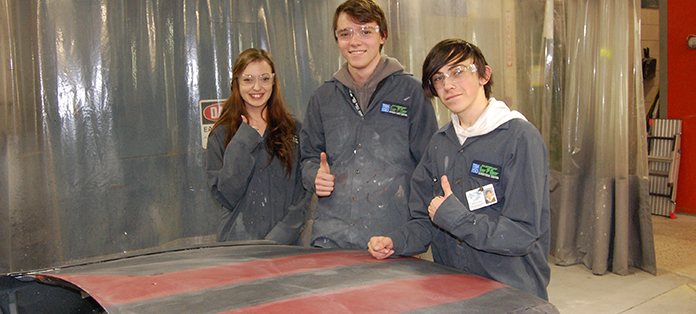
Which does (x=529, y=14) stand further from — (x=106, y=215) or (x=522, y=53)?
(x=106, y=215)

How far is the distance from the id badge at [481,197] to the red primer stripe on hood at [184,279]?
39 centimetres

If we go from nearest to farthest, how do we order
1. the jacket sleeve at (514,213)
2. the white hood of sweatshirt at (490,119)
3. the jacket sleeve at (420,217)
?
the jacket sleeve at (514,213), the white hood of sweatshirt at (490,119), the jacket sleeve at (420,217)

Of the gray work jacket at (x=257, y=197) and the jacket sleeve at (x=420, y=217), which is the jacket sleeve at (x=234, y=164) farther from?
the jacket sleeve at (x=420, y=217)

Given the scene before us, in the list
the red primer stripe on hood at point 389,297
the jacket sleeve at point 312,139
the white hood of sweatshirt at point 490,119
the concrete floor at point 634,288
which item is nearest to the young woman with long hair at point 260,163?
the jacket sleeve at point 312,139

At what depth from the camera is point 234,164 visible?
7.18 ft

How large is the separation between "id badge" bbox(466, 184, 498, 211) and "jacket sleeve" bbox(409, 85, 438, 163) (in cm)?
46

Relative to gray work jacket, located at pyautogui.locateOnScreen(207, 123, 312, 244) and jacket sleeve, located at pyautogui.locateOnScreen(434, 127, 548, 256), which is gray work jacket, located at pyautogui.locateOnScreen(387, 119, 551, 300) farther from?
gray work jacket, located at pyautogui.locateOnScreen(207, 123, 312, 244)

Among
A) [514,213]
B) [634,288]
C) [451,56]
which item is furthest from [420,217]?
[634,288]

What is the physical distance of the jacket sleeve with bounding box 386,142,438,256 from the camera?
1.67 meters

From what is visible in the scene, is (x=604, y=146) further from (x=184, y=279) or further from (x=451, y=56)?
(x=184, y=279)

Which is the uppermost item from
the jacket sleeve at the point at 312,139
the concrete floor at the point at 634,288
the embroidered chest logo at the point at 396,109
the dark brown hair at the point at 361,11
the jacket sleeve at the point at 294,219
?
the dark brown hair at the point at 361,11

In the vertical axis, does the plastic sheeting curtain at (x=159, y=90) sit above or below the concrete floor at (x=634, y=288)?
above

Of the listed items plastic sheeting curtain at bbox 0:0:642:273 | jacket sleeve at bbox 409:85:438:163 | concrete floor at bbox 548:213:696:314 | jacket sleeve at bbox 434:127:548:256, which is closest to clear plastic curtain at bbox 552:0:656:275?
plastic sheeting curtain at bbox 0:0:642:273

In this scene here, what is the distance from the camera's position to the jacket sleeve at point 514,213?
1.40m
